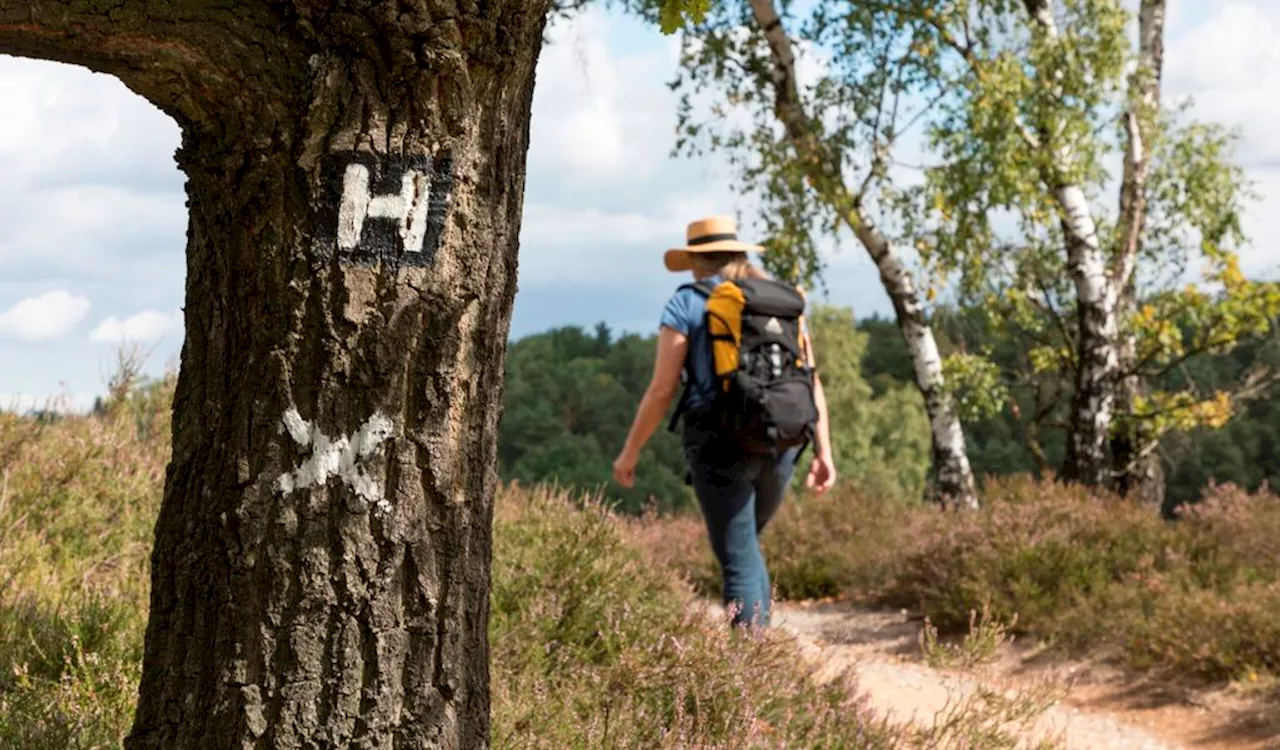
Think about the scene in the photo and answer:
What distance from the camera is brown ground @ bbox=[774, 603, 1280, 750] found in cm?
741

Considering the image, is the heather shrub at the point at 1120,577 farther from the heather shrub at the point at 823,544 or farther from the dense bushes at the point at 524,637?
the dense bushes at the point at 524,637

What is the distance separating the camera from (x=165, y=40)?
2887 millimetres

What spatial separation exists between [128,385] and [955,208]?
8704mm

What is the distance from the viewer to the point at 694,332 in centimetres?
598

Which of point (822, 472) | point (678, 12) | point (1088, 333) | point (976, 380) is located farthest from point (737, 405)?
point (1088, 333)

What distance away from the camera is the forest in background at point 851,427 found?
46031 mm

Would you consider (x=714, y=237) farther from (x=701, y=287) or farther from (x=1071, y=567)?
(x=1071, y=567)

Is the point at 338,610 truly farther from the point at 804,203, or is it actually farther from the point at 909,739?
the point at 804,203

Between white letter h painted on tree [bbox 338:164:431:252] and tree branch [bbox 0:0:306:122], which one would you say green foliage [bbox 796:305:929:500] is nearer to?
white letter h painted on tree [bbox 338:164:431:252]

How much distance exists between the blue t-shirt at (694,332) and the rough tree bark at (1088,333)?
879 centimetres

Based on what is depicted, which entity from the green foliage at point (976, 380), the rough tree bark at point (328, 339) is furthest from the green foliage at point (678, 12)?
the green foliage at point (976, 380)

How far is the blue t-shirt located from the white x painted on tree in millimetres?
3069

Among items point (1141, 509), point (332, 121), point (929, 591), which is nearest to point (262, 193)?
point (332, 121)

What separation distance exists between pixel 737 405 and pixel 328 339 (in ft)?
10.1
